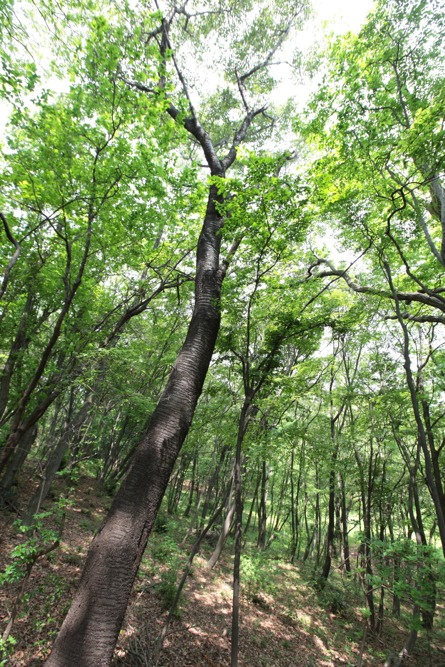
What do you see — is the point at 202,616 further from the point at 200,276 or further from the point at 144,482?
the point at 200,276

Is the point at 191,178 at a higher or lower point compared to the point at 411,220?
lower

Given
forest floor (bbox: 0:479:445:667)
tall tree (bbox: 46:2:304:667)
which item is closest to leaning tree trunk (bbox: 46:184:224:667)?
tall tree (bbox: 46:2:304:667)

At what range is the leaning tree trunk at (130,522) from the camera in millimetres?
2168

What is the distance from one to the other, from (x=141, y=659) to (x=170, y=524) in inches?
304

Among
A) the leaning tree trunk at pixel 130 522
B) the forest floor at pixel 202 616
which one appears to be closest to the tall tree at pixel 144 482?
the leaning tree trunk at pixel 130 522

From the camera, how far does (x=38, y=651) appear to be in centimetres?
407

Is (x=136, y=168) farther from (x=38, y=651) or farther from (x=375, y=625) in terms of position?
(x=375, y=625)

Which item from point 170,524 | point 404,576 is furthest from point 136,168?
point 170,524

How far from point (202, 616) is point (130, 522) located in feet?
22.5

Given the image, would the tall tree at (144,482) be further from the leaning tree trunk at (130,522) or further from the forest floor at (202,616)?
the forest floor at (202,616)

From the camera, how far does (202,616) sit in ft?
22.9

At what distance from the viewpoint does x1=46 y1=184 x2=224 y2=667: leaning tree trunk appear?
217 cm

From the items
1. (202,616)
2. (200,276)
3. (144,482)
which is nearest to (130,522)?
(144,482)

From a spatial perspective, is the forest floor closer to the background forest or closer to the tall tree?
the background forest
